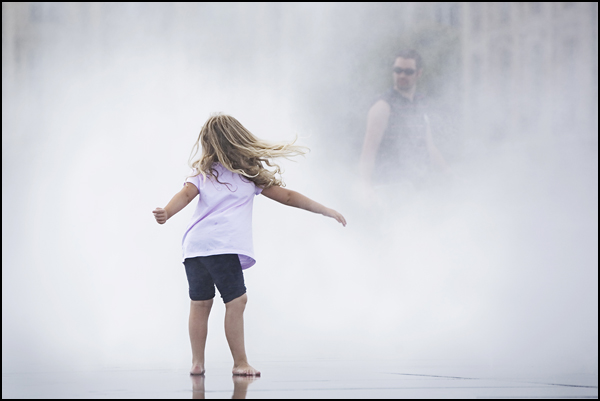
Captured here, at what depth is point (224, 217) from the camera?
6.45 ft

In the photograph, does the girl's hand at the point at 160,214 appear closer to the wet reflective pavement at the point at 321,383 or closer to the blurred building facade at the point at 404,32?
the wet reflective pavement at the point at 321,383

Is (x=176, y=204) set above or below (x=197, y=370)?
above

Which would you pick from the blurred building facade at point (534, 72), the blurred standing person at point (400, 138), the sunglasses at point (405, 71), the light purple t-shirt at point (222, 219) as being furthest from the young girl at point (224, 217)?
the blurred building facade at point (534, 72)

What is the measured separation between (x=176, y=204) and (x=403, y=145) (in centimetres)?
235

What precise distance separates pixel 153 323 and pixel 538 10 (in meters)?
2.79

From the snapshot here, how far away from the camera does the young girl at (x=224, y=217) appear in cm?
194

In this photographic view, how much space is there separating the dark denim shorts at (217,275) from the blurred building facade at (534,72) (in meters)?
2.45

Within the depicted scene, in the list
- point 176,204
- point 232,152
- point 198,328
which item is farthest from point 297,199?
point 198,328

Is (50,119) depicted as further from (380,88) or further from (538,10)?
(538,10)

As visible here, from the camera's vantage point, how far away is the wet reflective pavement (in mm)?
1361

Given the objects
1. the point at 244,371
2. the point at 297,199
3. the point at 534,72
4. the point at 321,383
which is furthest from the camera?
the point at 534,72

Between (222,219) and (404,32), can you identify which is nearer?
(222,219)

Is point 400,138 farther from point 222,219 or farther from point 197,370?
point 197,370

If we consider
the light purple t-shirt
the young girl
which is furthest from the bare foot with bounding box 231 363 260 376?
the light purple t-shirt
